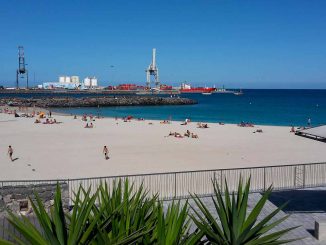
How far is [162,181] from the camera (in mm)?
14195

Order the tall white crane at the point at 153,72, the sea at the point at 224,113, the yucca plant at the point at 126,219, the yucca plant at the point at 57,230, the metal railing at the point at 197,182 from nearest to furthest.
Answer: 1. the yucca plant at the point at 57,230
2. the yucca plant at the point at 126,219
3. the metal railing at the point at 197,182
4. the sea at the point at 224,113
5. the tall white crane at the point at 153,72

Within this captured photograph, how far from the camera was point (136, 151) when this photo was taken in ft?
79.7

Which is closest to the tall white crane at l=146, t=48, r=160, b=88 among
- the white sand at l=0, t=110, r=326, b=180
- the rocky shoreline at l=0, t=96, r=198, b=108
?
the rocky shoreline at l=0, t=96, r=198, b=108

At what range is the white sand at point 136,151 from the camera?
62.3ft

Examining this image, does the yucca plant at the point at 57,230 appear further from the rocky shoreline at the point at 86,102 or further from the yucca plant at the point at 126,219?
the rocky shoreline at the point at 86,102

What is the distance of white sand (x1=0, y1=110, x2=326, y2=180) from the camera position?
62.3ft

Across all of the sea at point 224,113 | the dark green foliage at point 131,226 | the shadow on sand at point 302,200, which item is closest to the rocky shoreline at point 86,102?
the sea at point 224,113

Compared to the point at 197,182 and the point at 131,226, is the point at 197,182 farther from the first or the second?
the point at 131,226

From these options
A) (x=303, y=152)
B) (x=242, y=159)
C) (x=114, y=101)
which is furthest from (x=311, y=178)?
(x=114, y=101)

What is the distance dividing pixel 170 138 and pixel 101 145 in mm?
6224

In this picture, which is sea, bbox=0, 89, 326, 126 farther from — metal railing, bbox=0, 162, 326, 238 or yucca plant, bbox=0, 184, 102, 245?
yucca plant, bbox=0, 184, 102, 245

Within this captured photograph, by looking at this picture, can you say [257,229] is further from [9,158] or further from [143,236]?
[9,158]

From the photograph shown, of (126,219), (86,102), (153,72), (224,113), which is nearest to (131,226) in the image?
(126,219)

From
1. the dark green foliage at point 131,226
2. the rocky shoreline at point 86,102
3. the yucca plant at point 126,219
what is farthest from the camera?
the rocky shoreline at point 86,102
